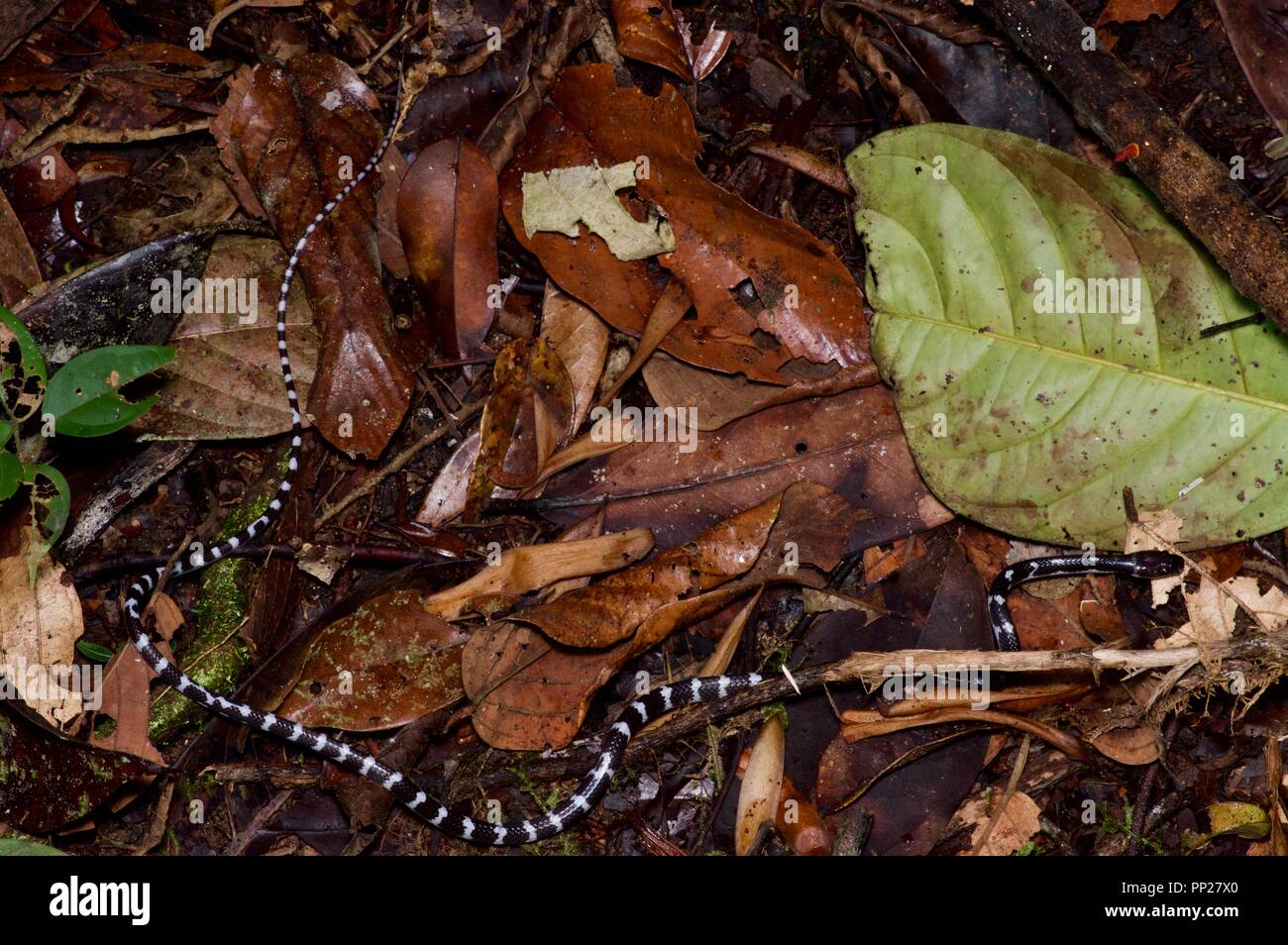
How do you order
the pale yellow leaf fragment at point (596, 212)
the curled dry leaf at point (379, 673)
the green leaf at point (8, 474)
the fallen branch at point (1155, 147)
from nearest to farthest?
1. the fallen branch at point (1155, 147)
2. the green leaf at point (8, 474)
3. the curled dry leaf at point (379, 673)
4. the pale yellow leaf fragment at point (596, 212)

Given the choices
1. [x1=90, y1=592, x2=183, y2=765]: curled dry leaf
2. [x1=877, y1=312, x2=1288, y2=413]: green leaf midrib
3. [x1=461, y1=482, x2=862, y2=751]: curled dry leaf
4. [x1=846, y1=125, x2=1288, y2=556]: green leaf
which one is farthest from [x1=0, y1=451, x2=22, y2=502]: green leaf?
[x1=877, y1=312, x2=1288, y2=413]: green leaf midrib

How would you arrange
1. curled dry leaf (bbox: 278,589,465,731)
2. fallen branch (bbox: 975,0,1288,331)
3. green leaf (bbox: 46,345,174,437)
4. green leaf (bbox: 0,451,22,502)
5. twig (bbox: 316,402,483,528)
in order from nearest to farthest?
fallen branch (bbox: 975,0,1288,331) < green leaf (bbox: 0,451,22,502) < green leaf (bbox: 46,345,174,437) < curled dry leaf (bbox: 278,589,465,731) < twig (bbox: 316,402,483,528)

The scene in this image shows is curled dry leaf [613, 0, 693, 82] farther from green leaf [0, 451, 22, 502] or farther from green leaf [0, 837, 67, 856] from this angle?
green leaf [0, 837, 67, 856]

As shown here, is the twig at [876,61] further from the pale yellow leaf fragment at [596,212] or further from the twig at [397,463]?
the twig at [397,463]

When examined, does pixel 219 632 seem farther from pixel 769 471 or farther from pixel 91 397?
pixel 769 471

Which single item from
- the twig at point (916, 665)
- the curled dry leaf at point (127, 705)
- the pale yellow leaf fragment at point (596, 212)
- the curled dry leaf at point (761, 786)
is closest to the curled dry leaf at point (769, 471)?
the twig at point (916, 665)

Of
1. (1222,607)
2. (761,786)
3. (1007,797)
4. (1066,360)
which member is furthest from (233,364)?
(1222,607)
